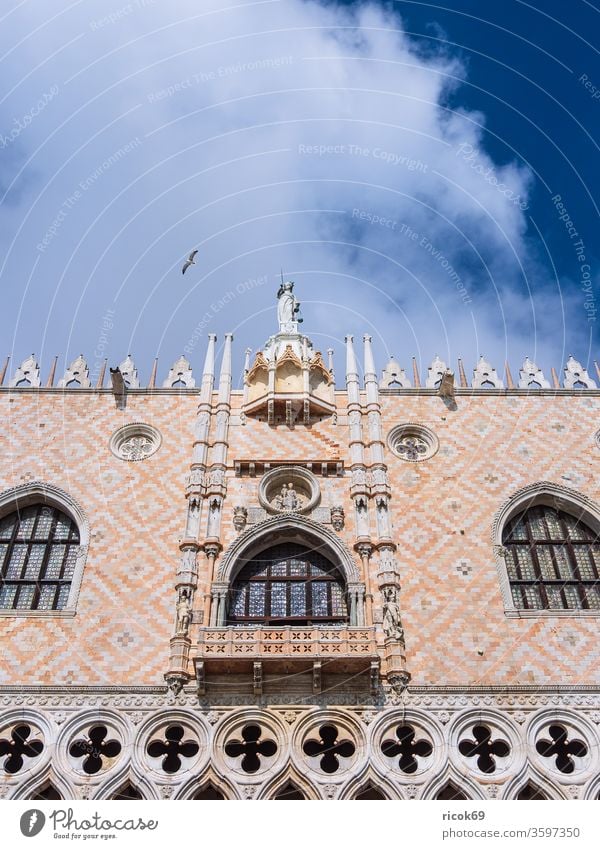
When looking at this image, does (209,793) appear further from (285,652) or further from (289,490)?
(289,490)

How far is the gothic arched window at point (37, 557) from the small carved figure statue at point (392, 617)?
285 inches

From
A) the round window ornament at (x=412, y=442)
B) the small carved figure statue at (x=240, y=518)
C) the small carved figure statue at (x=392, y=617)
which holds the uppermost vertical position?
the round window ornament at (x=412, y=442)

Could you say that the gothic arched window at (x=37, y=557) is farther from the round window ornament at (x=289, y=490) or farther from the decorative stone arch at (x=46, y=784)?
the round window ornament at (x=289, y=490)

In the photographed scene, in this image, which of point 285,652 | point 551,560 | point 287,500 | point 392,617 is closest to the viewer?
point 285,652

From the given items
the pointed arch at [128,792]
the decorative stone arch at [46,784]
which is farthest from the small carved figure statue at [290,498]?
the decorative stone arch at [46,784]

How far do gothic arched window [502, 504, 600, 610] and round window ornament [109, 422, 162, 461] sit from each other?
923 centimetres

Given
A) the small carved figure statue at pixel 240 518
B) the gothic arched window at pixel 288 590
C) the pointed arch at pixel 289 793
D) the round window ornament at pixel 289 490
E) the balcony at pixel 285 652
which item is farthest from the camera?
the round window ornament at pixel 289 490

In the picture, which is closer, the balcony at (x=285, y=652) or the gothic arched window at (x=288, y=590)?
the balcony at (x=285, y=652)

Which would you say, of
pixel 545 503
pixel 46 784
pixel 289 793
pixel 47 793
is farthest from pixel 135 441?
pixel 545 503

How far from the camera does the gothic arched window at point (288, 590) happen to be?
1809cm

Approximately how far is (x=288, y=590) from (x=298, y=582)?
319 millimetres

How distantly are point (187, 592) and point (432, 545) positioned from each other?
5811 millimetres

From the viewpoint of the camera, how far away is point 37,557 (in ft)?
62.7

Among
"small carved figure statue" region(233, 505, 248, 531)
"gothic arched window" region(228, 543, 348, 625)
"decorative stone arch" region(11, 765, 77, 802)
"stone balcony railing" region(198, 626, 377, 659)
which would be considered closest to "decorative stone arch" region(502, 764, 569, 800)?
"stone balcony railing" region(198, 626, 377, 659)
